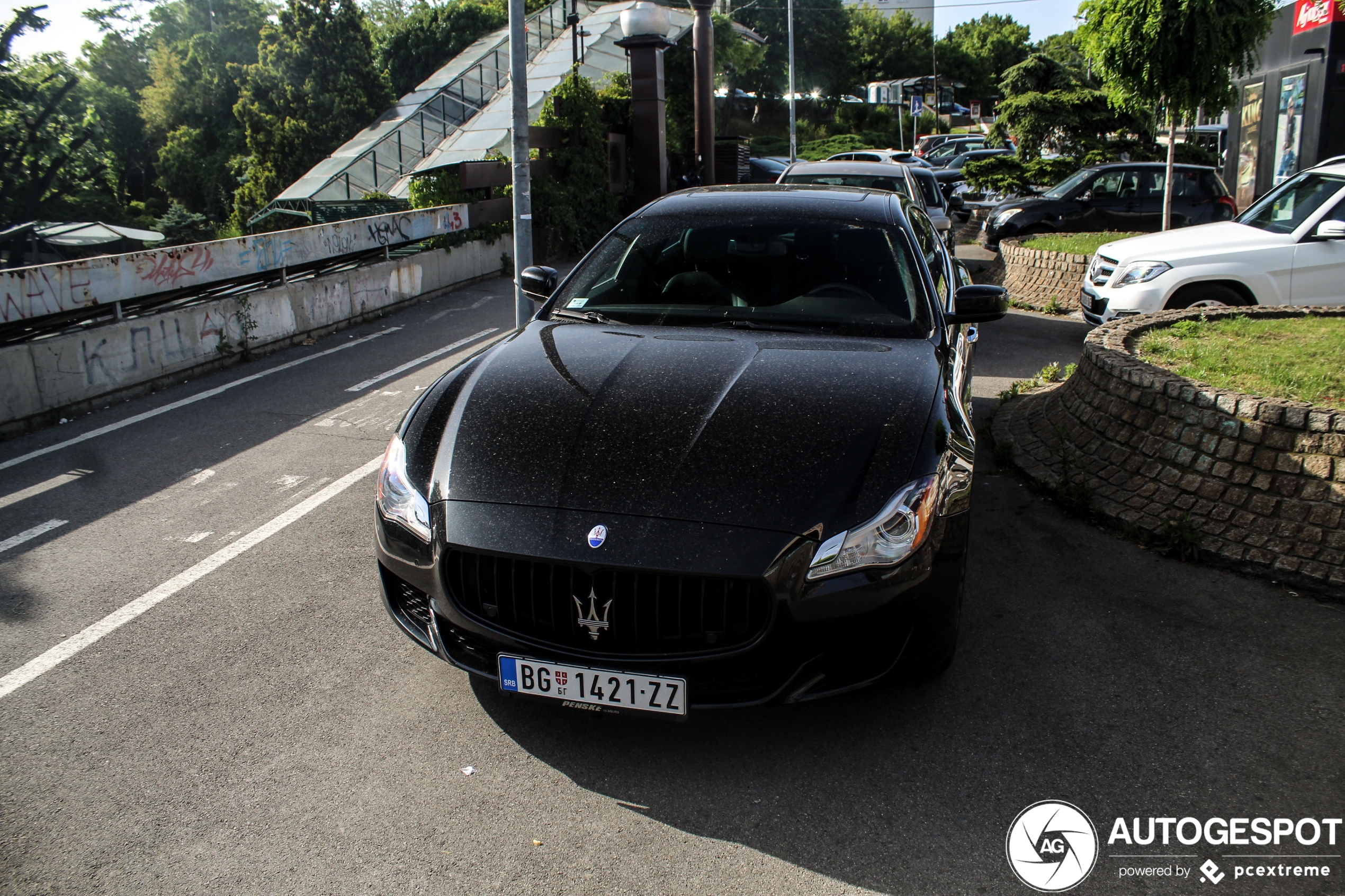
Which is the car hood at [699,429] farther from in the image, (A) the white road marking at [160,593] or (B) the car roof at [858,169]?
(B) the car roof at [858,169]

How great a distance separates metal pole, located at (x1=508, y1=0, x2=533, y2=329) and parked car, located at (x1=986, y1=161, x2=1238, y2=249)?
8421 mm

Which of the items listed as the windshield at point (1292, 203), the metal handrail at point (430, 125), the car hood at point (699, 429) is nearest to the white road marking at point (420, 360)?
the car hood at point (699, 429)

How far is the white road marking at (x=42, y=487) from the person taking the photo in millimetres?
5871

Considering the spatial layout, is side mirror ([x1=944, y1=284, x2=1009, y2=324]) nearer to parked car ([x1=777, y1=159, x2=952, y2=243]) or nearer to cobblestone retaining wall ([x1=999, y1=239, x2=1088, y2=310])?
parked car ([x1=777, y1=159, x2=952, y2=243])

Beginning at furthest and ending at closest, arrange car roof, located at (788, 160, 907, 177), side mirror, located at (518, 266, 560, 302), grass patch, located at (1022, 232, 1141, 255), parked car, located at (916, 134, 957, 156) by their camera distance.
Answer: parked car, located at (916, 134, 957, 156), grass patch, located at (1022, 232, 1141, 255), car roof, located at (788, 160, 907, 177), side mirror, located at (518, 266, 560, 302)

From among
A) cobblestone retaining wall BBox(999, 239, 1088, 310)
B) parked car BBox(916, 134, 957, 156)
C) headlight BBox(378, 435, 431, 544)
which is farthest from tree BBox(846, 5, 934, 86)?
headlight BBox(378, 435, 431, 544)

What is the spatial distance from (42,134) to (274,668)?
28.3 m

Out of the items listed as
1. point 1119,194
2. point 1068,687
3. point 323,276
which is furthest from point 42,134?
point 1068,687

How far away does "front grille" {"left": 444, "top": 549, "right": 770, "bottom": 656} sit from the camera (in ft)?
9.16

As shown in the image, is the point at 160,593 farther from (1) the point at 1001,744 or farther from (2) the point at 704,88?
(2) the point at 704,88

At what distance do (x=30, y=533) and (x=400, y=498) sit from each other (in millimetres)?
3362

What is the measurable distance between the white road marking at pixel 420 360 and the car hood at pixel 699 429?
5.23 m

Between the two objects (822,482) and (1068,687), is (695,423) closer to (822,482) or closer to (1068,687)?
(822,482)

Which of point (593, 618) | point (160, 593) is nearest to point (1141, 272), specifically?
point (593, 618)
